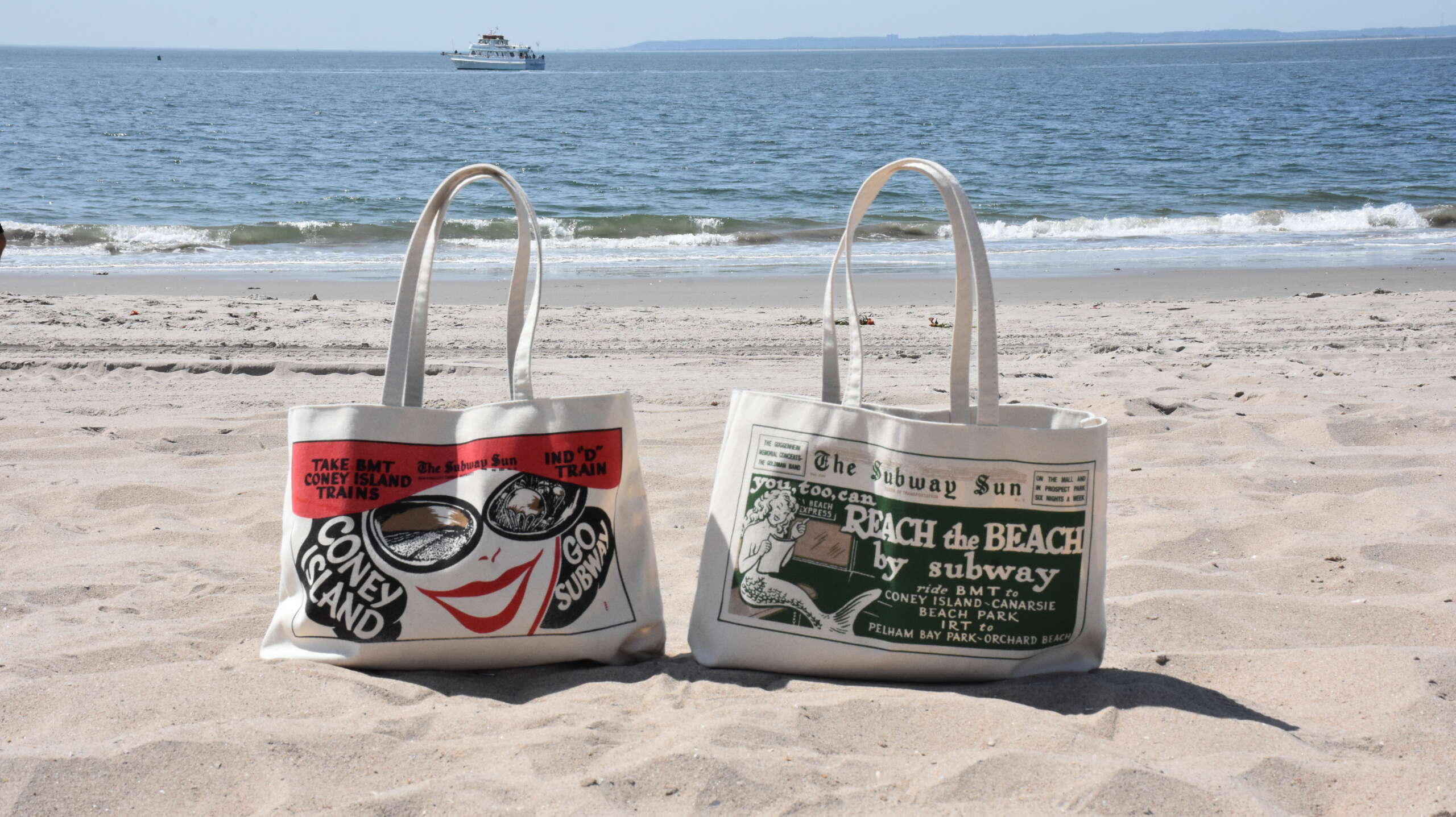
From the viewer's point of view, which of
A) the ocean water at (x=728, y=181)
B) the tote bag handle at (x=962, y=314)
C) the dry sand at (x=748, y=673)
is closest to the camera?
the dry sand at (x=748, y=673)

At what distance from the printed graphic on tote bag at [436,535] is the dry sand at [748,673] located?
15cm

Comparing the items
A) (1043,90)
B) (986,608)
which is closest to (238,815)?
(986,608)

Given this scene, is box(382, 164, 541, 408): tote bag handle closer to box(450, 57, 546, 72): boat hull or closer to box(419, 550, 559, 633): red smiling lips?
box(419, 550, 559, 633): red smiling lips

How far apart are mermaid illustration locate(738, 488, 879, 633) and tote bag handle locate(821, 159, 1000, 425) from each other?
0.82ft

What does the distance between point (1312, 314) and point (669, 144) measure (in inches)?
896

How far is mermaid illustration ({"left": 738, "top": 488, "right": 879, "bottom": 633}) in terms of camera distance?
207 centimetres

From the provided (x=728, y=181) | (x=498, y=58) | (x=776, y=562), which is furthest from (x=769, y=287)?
(x=498, y=58)

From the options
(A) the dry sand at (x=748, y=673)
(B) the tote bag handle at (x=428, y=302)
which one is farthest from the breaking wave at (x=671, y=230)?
(B) the tote bag handle at (x=428, y=302)

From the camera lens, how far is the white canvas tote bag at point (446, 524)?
2070mm

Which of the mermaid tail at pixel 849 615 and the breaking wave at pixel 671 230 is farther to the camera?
the breaking wave at pixel 671 230

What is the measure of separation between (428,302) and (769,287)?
23.7 feet

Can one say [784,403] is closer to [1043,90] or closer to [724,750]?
[724,750]

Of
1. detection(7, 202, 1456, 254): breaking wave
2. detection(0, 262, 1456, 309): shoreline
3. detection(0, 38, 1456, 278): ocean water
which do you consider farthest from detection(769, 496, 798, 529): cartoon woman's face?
detection(7, 202, 1456, 254): breaking wave

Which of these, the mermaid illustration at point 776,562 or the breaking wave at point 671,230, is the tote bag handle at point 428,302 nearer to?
the mermaid illustration at point 776,562
